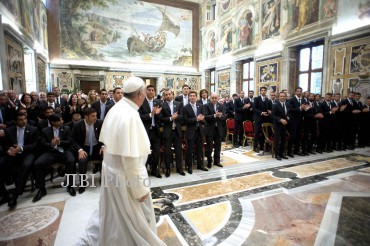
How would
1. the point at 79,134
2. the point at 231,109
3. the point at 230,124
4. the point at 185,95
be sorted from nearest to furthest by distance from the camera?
the point at 79,134 → the point at 185,95 → the point at 230,124 → the point at 231,109

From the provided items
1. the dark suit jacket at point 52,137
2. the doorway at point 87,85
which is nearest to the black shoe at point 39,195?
the dark suit jacket at point 52,137

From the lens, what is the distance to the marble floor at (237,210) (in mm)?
2615

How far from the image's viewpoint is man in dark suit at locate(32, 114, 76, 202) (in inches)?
150

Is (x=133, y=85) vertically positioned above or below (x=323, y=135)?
above

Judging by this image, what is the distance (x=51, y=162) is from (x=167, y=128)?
2.37 meters


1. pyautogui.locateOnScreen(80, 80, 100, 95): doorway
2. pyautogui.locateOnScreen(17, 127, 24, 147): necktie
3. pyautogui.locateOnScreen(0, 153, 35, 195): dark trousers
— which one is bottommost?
pyautogui.locateOnScreen(0, 153, 35, 195): dark trousers

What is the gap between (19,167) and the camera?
151 inches

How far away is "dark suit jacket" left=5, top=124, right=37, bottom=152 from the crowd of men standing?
0.01 meters

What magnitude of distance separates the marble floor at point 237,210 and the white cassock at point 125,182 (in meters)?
0.81

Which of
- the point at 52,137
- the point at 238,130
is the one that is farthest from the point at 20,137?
the point at 238,130

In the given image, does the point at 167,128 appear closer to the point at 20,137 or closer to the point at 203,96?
the point at 203,96

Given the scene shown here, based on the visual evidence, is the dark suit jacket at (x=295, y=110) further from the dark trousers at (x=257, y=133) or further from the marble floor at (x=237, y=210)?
the marble floor at (x=237, y=210)

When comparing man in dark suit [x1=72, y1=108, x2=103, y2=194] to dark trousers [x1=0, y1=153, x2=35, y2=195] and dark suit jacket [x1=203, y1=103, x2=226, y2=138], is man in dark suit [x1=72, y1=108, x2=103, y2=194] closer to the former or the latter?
dark trousers [x1=0, y1=153, x2=35, y2=195]

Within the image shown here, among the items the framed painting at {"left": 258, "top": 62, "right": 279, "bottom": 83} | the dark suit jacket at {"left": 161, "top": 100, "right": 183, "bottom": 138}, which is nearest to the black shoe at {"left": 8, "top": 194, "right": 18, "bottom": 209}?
the dark suit jacket at {"left": 161, "top": 100, "right": 183, "bottom": 138}
